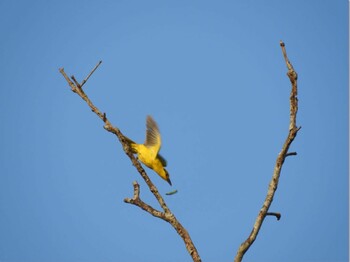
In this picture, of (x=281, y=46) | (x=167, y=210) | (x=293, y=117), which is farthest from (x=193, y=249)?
(x=281, y=46)

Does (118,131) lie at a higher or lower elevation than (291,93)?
lower

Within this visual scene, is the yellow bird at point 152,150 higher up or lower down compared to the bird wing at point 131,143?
higher up

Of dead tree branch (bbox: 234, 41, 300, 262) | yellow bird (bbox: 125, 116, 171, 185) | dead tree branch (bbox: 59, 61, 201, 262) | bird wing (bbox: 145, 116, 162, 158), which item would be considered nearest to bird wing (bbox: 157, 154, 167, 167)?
yellow bird (bbox: 125, 116, 171, 185)

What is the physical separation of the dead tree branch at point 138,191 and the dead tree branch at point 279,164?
2.08 ft

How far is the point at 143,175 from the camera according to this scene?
6.25 meters

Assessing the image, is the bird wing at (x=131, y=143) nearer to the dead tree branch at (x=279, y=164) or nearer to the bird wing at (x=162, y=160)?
the bird wing at (x=162, y=160)

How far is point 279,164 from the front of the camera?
5.81m

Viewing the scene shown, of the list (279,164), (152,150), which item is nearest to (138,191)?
(152,150)

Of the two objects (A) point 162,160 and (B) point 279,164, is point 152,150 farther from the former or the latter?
(B) point 279,164

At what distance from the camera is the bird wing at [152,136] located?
22.6 feet

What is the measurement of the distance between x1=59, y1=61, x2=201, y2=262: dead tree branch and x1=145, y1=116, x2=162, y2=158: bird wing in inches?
18.5

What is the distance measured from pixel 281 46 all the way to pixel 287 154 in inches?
53.0

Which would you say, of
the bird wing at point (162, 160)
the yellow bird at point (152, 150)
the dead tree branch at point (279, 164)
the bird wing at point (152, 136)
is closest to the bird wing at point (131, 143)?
the yellow bird at point (152, 150)

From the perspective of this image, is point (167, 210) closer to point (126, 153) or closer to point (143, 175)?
point (143, 175)
